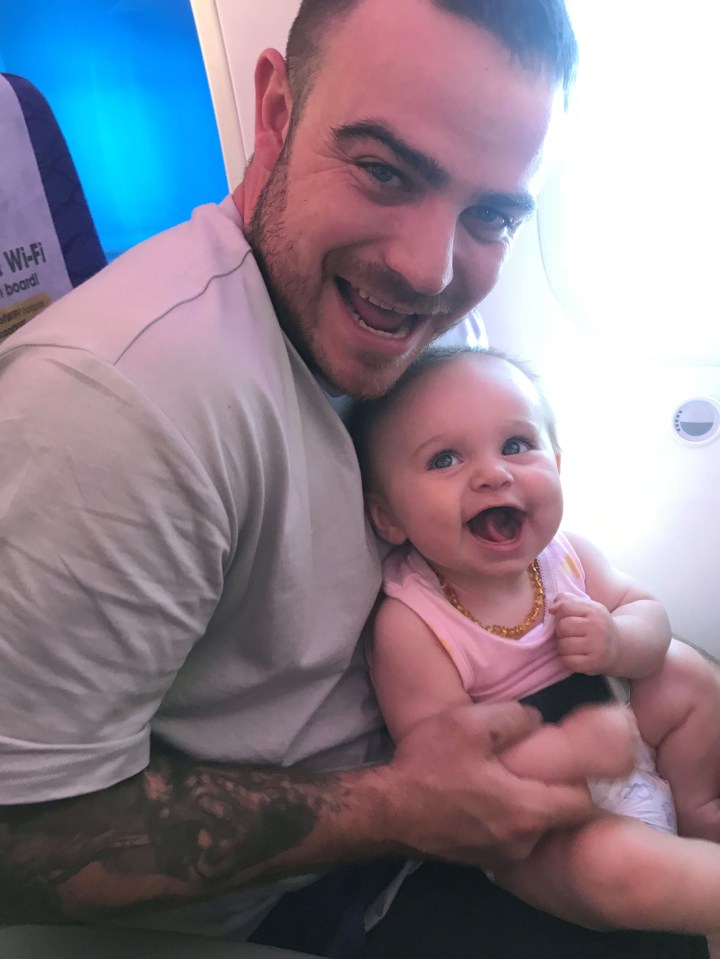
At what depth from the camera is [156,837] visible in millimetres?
640

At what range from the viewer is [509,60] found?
75 centimetres

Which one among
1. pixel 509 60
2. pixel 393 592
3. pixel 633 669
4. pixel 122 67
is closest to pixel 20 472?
pixel 393 592

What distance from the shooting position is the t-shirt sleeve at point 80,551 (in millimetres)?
543

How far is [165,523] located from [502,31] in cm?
59

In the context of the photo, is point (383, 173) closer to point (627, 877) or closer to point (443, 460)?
point (443, 460)

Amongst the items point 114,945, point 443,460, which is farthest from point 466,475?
point 114,945

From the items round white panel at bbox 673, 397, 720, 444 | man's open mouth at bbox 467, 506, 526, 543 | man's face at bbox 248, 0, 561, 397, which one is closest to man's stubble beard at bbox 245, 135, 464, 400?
man's face at bbox 248, 0, 561, 397

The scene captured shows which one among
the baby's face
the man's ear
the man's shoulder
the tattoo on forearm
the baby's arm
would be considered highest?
the man's ear

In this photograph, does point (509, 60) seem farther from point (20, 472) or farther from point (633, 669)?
point (633, 669)

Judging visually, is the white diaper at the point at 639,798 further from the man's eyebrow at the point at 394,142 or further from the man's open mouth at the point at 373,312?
the man's eyebrow at the point at 394,142

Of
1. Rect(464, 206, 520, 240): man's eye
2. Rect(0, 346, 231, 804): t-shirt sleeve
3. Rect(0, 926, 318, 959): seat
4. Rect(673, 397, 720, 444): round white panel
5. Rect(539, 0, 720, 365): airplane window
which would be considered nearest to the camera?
Rect(0, 346, 231, 804): t-shirt sleeve

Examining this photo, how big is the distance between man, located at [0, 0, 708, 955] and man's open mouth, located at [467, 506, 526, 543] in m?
0.14

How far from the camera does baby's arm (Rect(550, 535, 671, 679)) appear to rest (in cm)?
89

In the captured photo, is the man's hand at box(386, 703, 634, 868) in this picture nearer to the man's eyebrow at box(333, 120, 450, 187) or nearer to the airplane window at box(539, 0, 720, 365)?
the man's eyebrow at box(333, 120, 450, 187)
